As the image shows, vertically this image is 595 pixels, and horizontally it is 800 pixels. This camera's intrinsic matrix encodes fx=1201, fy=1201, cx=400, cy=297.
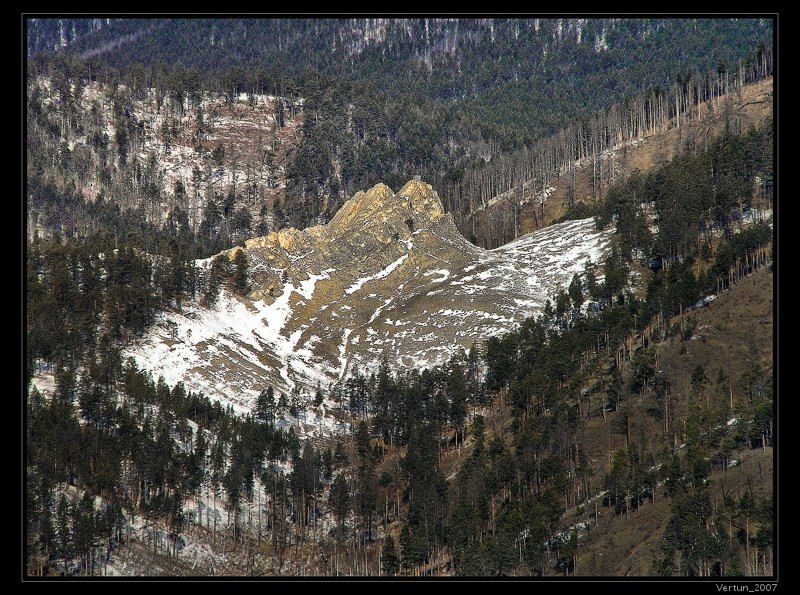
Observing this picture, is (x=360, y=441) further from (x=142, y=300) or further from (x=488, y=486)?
(x=142, y=300)

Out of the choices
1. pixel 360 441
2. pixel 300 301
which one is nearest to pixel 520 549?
pixel 360 441

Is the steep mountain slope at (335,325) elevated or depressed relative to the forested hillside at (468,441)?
elevated

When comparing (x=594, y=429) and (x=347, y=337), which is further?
(x=347, y=337)

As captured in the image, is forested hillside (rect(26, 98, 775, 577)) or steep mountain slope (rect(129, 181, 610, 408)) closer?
forested hillside (rect(26, 98, 775, 577))

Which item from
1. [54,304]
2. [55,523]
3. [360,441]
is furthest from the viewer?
[54,304]

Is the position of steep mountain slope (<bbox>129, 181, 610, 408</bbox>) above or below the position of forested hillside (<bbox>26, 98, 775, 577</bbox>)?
above

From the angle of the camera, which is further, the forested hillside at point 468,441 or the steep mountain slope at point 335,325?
the steep mountain slope at point 335,325

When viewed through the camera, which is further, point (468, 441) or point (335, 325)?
point (335, 325)

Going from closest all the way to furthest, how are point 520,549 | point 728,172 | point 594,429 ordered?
point 520,549, point 594,429, point 728,172

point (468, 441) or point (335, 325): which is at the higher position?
point (335, 325)

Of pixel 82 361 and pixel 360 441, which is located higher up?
pixel 82 361
